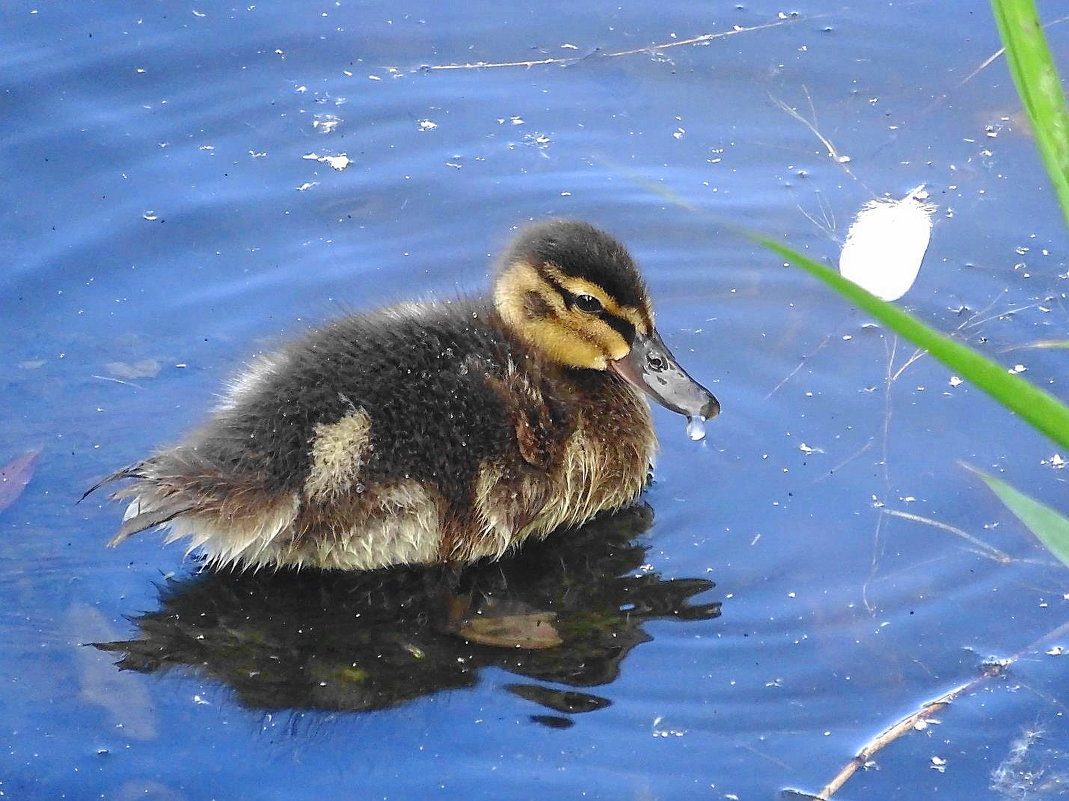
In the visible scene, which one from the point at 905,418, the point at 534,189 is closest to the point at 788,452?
the point at 905,418

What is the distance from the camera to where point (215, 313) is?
475 cm

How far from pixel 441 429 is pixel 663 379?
2.21ft

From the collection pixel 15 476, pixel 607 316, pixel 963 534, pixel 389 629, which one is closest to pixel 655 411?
pixel 607 316

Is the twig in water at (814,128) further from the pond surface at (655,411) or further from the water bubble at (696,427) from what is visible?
the water bubble at (696,427)

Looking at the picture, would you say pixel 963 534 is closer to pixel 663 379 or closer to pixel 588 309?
pixel 663 379

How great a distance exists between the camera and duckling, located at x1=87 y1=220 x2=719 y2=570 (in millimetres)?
3572

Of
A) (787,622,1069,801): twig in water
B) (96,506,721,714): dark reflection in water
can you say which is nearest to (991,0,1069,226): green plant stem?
(787,622,1069,801): twig in water

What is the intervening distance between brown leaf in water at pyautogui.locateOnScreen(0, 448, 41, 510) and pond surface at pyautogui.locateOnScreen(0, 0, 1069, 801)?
1 centimetres

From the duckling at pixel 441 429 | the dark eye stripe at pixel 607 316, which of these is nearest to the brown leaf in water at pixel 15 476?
the duckling at pixel 441 429

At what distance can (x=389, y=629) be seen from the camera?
3.66 meters

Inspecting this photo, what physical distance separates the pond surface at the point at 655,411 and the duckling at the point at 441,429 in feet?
0.55

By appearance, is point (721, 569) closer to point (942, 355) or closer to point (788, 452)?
point (788, 452)

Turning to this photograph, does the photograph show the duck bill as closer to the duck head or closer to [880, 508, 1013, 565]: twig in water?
the duck head

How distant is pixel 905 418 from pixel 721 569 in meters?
0.87
